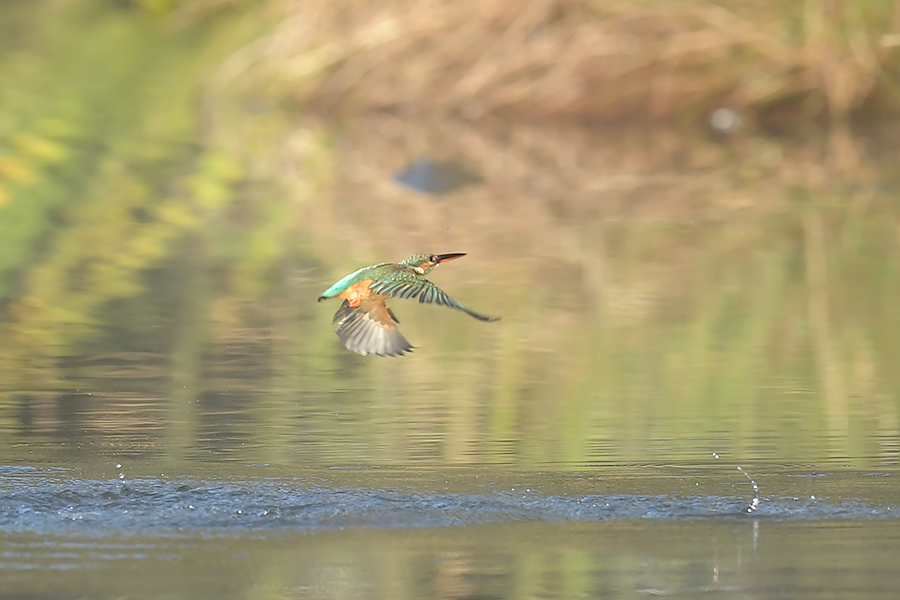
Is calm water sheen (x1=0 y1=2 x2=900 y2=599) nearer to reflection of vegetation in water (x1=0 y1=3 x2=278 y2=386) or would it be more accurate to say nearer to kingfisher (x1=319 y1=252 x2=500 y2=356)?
reflection of vegetation in water (x1=0 y1=3 x2=278 y2=386)

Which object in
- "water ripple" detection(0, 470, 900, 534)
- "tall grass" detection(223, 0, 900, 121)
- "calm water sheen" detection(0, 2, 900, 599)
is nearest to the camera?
"calm water sheen" detection(0, 2, 900, 599)

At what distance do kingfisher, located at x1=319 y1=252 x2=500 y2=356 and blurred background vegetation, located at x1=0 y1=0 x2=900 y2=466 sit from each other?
36 cm

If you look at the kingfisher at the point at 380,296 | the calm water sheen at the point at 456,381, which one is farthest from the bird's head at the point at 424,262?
the calm water sheen at the point at 456,381

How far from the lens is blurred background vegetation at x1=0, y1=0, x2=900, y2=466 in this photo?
5.38 m

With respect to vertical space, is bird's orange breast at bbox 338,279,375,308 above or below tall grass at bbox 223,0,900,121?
below

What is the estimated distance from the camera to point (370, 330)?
15.3 ft

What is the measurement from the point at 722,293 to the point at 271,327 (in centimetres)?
205

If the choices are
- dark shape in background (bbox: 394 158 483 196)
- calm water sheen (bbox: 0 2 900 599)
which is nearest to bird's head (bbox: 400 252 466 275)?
calm water sheen (bbox: 0 2 900 599)

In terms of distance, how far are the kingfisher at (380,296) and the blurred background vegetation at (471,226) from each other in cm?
36

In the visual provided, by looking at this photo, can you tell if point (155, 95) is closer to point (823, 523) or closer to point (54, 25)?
point (54, 25)

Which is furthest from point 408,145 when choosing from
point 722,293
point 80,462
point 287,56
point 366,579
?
point 366,579

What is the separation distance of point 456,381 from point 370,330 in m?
1.28

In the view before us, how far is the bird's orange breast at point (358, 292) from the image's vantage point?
14.6ft

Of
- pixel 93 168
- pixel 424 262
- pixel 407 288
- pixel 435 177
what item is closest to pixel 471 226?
pixel 435 177
